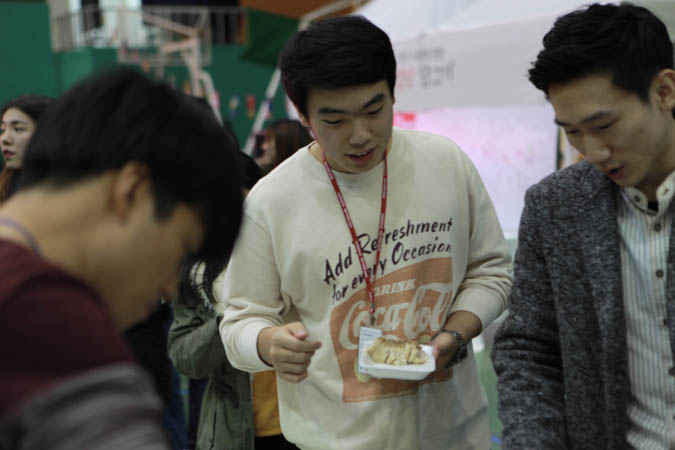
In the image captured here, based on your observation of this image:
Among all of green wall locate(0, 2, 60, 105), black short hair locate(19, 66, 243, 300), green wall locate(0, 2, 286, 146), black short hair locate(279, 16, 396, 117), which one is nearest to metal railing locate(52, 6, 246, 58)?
green wall locate(0, 2, 286, 146)

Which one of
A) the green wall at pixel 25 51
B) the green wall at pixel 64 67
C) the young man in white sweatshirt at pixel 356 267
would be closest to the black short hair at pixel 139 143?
the young man in white sweatshirt at pixel 356 267

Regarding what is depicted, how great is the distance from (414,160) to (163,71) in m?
9.08

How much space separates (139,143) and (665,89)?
2.94ft

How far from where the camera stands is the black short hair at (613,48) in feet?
4.00

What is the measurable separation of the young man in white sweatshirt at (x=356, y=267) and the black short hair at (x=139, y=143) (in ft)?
2.40

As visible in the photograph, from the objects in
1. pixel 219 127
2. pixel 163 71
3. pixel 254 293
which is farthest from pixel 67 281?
pixel 163 71

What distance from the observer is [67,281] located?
682 millimetres

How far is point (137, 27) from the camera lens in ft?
36.7

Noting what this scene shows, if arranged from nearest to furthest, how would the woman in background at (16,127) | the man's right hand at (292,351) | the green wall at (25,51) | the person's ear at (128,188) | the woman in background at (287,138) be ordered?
the person's ear at (128,188), the man's right hand at (292,351), the woman in background at (16,127), the woman in background at (287,138), the green wall at (25,51)

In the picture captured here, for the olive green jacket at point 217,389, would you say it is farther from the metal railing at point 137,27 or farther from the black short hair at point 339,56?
the metal railing at point 137,27

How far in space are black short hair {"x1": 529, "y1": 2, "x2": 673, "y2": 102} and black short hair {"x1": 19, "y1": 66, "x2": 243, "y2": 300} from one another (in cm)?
66

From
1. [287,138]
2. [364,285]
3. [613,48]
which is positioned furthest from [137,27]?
[613,48]

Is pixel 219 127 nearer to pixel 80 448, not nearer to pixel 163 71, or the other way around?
pixel 80 448

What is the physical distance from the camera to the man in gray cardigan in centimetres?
122
